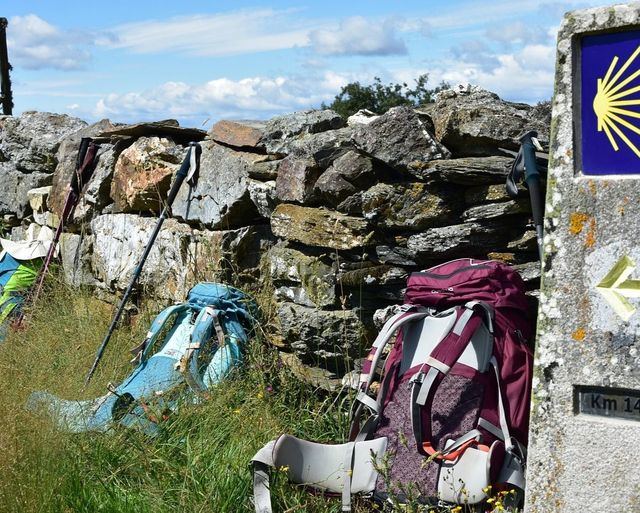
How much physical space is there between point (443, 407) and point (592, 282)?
116 cm

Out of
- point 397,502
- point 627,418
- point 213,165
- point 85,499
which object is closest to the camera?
point 627,418

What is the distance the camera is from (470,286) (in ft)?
12.3

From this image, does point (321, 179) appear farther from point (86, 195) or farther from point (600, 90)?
point (86, 195)

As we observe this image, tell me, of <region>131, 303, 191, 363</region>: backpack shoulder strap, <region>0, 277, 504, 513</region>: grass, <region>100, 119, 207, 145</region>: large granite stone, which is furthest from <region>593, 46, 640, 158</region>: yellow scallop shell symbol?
<region>100, 119, 207, 145</region>: large granite stone

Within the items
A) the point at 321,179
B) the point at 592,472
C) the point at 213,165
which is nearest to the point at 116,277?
the point at 213,165

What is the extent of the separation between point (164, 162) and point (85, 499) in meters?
3.11

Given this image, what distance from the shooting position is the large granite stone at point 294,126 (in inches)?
215

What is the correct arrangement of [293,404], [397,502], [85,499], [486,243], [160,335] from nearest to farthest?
1. [397,502]
2. [85,499]
3. [486,243]
4. [293,404]
5. [160,335]

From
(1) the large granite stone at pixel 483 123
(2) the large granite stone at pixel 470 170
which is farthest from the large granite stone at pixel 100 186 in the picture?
(2) the large granite stone at pixel 470 170

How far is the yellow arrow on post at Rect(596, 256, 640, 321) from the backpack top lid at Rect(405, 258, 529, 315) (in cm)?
111

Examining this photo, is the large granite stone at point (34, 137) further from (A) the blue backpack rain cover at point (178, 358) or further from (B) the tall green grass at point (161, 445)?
(A) the blue backpack rain cover at point (178, 358)

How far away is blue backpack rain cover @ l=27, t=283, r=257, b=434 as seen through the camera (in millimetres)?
4391

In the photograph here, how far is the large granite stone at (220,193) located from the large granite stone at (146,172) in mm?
287

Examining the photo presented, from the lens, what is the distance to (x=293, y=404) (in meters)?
4.49
